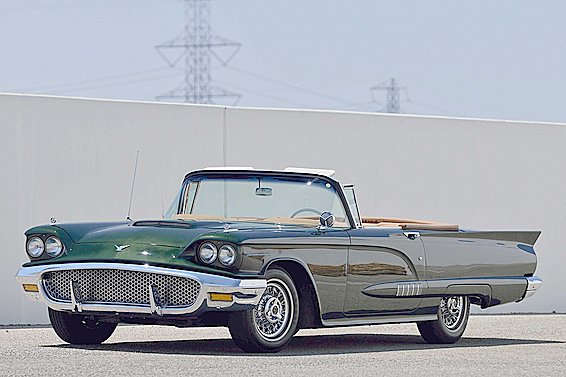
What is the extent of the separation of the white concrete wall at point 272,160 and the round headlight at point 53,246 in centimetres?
341

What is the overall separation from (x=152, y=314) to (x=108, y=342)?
1436 mm

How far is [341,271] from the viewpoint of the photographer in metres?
9.20

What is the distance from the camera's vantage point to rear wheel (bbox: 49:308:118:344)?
→ 918 cm

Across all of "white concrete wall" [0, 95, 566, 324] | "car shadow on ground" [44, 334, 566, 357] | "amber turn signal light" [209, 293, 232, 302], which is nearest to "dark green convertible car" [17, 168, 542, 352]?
"amber turn signal light" [209, 293, 232, 302]

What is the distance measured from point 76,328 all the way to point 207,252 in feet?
4.43

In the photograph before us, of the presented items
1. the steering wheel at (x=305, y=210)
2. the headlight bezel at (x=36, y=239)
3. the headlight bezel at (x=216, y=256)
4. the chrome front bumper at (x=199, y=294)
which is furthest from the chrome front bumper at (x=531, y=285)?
the headlight bezel at (x=36, y=239)

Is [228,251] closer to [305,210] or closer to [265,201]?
[265,201]

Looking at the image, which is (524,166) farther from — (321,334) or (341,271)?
(341,271)

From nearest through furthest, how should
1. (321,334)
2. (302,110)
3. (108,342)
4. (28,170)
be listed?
(108,342)
(321,334)
(28,170)
(302,110)

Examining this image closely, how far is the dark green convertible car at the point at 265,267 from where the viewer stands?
848 cm

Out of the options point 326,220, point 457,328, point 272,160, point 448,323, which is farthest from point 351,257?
point 272,160

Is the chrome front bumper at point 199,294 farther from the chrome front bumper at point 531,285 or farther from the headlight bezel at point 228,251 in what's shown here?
the chrome front bumper at point 531,285

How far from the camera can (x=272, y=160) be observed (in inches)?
548

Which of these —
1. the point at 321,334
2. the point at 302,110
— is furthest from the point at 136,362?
the point at 302,110
